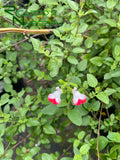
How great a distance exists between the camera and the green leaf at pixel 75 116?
826 millimetres

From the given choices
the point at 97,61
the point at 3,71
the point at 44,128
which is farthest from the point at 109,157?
the point at 3,71

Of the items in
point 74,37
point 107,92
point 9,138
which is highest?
point 74,37

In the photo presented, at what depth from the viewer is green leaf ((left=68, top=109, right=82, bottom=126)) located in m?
0.83

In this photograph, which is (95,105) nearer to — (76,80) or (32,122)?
(76,80)

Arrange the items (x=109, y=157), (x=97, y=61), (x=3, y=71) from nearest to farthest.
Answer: (x=109, y=157)
(x=97, y=61)
(x=3, y=71)

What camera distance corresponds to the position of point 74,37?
843mm

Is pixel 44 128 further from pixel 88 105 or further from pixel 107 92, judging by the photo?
pixel 107 92

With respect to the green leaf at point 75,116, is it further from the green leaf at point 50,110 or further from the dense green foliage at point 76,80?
the green leaf at point 50,110

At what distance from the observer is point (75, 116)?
850 millimetres

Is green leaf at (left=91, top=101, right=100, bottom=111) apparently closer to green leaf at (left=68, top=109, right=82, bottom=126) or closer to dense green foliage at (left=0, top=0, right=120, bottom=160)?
dense green foliage at (left=0, top=0, right=120, bottom=160)

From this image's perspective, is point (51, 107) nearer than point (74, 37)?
No

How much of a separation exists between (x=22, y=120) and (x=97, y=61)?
23.5 inches

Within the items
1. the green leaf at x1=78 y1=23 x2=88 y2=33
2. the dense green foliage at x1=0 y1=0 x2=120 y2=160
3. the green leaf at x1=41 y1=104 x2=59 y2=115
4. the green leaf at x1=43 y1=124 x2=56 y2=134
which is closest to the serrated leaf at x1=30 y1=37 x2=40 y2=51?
the dense green foliage at x1=0 y1=0 x2=120 y2=160

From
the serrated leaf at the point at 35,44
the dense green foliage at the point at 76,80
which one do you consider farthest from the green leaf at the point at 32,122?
the serrated leaf at the point at 35,44
